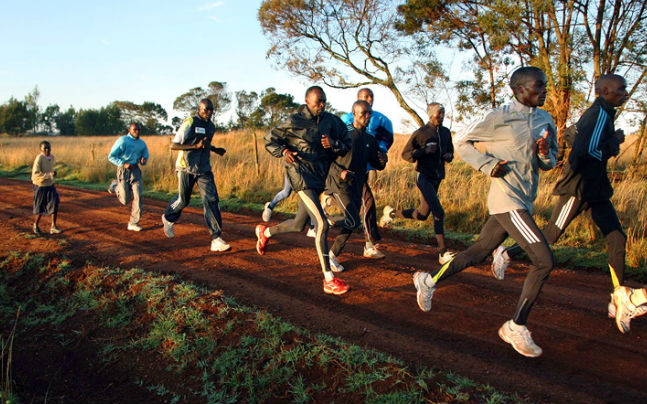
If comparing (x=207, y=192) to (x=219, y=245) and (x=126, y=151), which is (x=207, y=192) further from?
(x=126, y=151)

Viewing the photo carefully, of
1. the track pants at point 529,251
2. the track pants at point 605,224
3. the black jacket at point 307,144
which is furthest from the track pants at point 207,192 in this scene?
the track pants at point 605,224

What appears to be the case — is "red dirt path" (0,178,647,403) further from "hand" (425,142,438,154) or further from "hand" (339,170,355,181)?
"hand" (425,142,438,154)

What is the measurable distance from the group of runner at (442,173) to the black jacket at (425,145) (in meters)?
0.01

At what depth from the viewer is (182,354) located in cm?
381

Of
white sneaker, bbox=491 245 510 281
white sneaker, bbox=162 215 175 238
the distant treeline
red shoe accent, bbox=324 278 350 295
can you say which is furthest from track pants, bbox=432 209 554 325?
the distant treeline

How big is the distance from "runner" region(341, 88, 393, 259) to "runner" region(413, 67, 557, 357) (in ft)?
8.77

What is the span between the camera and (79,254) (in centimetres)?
688

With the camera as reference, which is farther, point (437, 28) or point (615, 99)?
point (437, 28)

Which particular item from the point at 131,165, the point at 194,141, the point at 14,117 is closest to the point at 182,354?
the point at 194,141

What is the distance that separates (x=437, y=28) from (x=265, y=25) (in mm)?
6734

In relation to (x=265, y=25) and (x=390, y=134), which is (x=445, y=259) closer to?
(x=390, y=134)

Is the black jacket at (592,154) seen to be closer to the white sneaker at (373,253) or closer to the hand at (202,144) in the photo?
the white sneaker at (373,253)

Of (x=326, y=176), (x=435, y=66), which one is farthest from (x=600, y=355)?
(x=435, y=66)

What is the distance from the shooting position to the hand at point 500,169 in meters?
3.76
